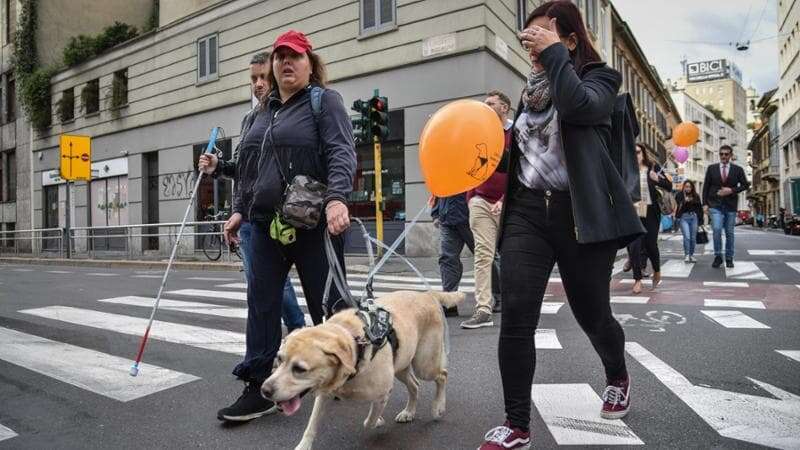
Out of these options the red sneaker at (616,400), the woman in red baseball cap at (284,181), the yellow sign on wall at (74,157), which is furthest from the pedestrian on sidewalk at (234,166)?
the yellow sign on wall at (74,157)

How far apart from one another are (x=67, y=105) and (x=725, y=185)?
25.2m

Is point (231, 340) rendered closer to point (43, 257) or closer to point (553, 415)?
point (553, 415)

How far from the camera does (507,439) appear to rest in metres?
2.36

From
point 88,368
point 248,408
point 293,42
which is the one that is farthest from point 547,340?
point 88,368

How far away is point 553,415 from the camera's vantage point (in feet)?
9.64

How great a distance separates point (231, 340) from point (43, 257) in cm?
1831

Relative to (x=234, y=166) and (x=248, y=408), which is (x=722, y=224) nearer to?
(x=234, y=166)

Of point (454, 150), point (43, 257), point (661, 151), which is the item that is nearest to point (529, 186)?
point (454, 150)

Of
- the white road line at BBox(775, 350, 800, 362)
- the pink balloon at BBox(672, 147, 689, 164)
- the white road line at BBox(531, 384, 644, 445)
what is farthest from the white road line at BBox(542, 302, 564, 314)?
the pink balloon at BBox(672, 147, 689, 164)

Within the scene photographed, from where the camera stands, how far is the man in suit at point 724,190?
9.81m

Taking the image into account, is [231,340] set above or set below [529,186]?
below

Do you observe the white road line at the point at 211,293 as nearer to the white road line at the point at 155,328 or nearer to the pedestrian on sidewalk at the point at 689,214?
the white road line at the point at 155,328

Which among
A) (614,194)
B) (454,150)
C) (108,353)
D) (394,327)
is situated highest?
(454,150)

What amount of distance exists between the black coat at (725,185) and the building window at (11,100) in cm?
3039
